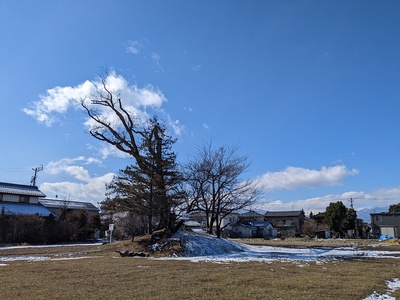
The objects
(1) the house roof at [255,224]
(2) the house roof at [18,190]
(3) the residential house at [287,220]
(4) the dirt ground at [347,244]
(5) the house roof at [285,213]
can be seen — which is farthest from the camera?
(5) the house roof at [285,213]

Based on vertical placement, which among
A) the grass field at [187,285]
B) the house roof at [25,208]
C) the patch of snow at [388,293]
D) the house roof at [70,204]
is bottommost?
the patch of snow at [388,293]

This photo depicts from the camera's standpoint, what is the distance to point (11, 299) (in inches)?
243

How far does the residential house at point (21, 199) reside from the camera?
3569cm

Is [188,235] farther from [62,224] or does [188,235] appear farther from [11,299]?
[62,224]

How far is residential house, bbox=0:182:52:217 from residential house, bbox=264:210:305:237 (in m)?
49.4

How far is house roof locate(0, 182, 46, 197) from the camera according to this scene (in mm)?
37200

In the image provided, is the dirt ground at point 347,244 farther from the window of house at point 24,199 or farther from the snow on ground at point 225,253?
the window of house at point 24,199

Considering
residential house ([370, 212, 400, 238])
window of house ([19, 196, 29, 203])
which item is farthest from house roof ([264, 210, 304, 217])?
window of house ([19, 196, 29, 203])

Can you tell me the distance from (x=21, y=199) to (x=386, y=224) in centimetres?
5526

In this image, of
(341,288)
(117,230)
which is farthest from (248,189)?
(341,288)

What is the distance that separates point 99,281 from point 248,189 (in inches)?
856

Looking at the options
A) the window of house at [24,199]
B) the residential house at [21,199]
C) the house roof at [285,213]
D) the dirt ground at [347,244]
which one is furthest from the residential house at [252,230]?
the window of house at [24,199]

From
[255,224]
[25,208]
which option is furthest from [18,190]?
[255,224]

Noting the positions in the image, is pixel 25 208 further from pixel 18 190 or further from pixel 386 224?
pixel 386 224
